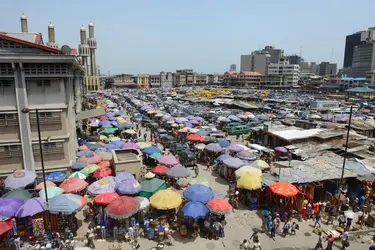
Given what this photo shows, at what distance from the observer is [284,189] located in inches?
551

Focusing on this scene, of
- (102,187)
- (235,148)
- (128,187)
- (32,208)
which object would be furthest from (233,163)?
(32,208)

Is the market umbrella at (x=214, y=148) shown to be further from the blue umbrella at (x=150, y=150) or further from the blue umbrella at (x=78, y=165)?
the blue umbrella at (x=78, y=165)

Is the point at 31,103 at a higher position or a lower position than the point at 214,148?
higher

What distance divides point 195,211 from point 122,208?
3.31 m

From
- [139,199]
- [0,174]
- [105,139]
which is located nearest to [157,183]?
[139,199]

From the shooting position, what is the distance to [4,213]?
11.5 meters

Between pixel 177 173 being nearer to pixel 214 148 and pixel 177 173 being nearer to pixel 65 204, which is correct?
pixel 214 148

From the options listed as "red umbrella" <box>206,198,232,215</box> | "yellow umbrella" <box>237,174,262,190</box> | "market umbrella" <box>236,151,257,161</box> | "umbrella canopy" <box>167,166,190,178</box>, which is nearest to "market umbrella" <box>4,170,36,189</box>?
"umbrella canopy" <box>167,166,190,178</box>

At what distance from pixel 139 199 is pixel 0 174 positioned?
9563 mm

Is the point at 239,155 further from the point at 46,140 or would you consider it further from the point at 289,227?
the point at 46,140

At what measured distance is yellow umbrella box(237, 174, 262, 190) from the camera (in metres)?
14.6

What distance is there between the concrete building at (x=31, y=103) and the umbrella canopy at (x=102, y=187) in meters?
4.50

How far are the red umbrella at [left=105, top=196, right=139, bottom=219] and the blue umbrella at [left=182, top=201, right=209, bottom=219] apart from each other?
2.31 m

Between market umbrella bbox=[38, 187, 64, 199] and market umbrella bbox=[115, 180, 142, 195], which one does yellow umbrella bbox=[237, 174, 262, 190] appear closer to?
market umbrella bbox=[115, 180, 142, 195]
